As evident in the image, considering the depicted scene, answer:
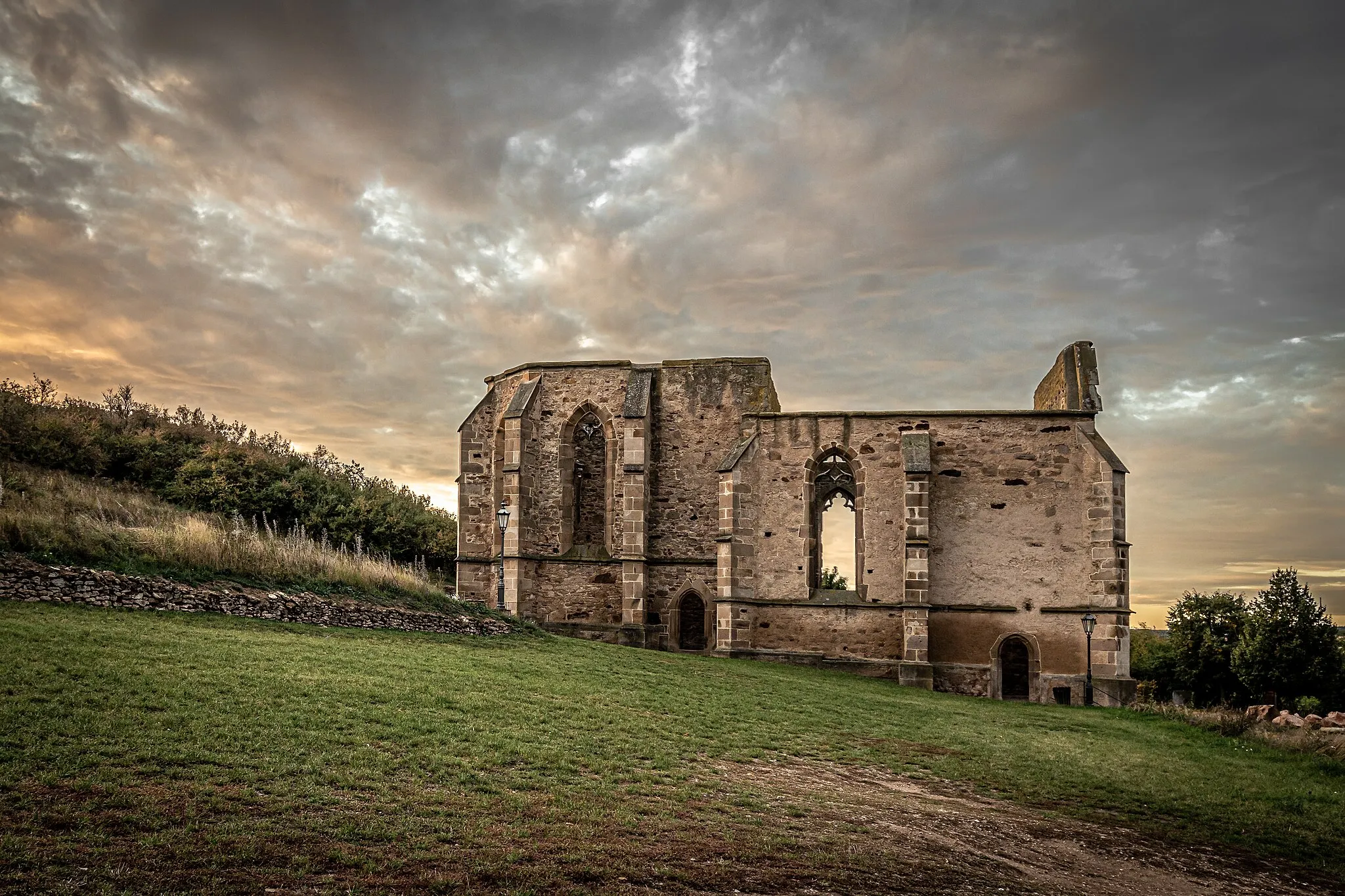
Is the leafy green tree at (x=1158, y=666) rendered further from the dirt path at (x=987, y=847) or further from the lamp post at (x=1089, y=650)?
the dirt path at (x=987, y=847)

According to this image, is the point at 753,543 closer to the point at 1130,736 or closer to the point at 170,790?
the point at 1130,736

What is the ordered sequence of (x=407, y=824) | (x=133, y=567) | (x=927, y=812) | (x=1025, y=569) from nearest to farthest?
(x=407, y=824) → (x=927, y=812) → (x=133, y=567) → (x=1025, y=569)

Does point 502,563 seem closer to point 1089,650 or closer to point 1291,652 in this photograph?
point 1089,650

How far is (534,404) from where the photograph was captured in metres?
26.3

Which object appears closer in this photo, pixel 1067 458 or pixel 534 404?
pixel 1067 458

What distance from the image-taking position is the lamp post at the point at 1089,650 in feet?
66.5

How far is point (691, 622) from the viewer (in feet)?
84.1

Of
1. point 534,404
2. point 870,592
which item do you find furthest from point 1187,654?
point 534,404

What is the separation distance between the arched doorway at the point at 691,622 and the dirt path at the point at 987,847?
51.3ft

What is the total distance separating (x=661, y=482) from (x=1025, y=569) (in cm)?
1039

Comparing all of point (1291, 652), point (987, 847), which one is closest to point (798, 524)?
point (987, 847)

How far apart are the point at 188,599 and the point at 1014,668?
62.3 ft

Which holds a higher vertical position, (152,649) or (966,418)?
(966,418)

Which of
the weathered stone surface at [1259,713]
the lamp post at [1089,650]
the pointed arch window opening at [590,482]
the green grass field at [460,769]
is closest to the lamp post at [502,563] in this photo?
the pointed arch window opening at [590,482]
